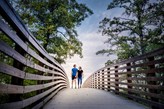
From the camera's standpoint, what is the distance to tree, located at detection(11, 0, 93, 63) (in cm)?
1849

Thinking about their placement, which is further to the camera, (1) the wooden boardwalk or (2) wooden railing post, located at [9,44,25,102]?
(1) the wooden boardwalk

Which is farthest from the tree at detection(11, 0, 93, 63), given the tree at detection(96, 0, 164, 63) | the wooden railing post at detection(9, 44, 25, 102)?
the wooden railing post at detection(9, 44, 25, 102)

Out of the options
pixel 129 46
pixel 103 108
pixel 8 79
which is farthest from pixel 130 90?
pixel 129 46

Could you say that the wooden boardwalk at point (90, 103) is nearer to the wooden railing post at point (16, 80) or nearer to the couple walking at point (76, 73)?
the wooden railing post at point (16, 80)

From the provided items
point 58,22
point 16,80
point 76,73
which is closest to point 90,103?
point 16,80

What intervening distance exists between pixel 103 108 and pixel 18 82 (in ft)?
10.4

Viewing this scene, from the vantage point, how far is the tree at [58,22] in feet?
60.7

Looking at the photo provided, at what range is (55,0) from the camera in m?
19.6

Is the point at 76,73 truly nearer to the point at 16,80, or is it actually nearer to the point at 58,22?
the point at 58,22

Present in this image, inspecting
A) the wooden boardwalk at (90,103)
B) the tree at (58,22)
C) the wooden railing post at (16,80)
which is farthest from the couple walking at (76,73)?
the wooden railing post at (16,80)

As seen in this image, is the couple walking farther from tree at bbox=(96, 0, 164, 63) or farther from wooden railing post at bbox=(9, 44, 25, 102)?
wooden railing post at bbox=(9, 44, 25, 102)

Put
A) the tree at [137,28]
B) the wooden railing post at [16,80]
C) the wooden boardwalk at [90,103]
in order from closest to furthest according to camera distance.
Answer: the wooden railing post at [16,80]
the wooden boardwalk at [90,103]
the tree at [137,28]

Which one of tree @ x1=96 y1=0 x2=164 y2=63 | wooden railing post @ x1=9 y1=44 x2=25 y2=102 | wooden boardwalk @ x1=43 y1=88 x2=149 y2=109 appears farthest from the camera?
tree @ x1=96 y1=0 x2=164 y2=63

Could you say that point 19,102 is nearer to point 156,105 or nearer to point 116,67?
point 156,105
